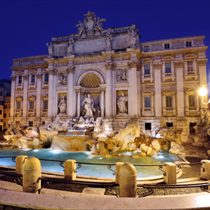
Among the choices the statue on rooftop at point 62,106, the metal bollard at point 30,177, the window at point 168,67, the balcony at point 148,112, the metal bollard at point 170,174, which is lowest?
the metal bollard at point 170,174

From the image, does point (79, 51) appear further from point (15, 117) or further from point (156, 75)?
point (15, 117)

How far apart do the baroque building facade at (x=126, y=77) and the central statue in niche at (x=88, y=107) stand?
855 mm

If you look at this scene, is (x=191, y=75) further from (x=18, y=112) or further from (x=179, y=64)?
(x=18, y=112)

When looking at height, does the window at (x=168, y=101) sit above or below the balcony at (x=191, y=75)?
below

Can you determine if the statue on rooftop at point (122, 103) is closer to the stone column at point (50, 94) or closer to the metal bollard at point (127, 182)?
the stone column at point (50, 94)

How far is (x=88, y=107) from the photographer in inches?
785

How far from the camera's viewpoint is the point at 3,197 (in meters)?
3.03

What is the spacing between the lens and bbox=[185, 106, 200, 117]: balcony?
17.7 m

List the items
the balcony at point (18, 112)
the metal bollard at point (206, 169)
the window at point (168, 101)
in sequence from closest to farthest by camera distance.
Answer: the metal bollard at point (206, 169) → the window at point (168, 101) → the balcony at point (18, 112)

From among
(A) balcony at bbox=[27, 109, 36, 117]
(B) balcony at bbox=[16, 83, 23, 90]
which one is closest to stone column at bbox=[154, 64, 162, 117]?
(A) balcony at bbox=[27, 109, 36, 117]

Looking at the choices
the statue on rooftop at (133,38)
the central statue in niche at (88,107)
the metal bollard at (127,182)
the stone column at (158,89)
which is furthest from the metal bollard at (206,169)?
the statue on rooftop at (133,38)

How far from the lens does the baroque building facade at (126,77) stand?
18281mm

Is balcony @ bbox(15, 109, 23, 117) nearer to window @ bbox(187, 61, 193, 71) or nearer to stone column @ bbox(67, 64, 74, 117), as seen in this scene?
stone column @ bbox(67, 64, 74, 117)

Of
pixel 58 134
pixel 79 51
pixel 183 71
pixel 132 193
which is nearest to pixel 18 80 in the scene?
pixel 79 51
